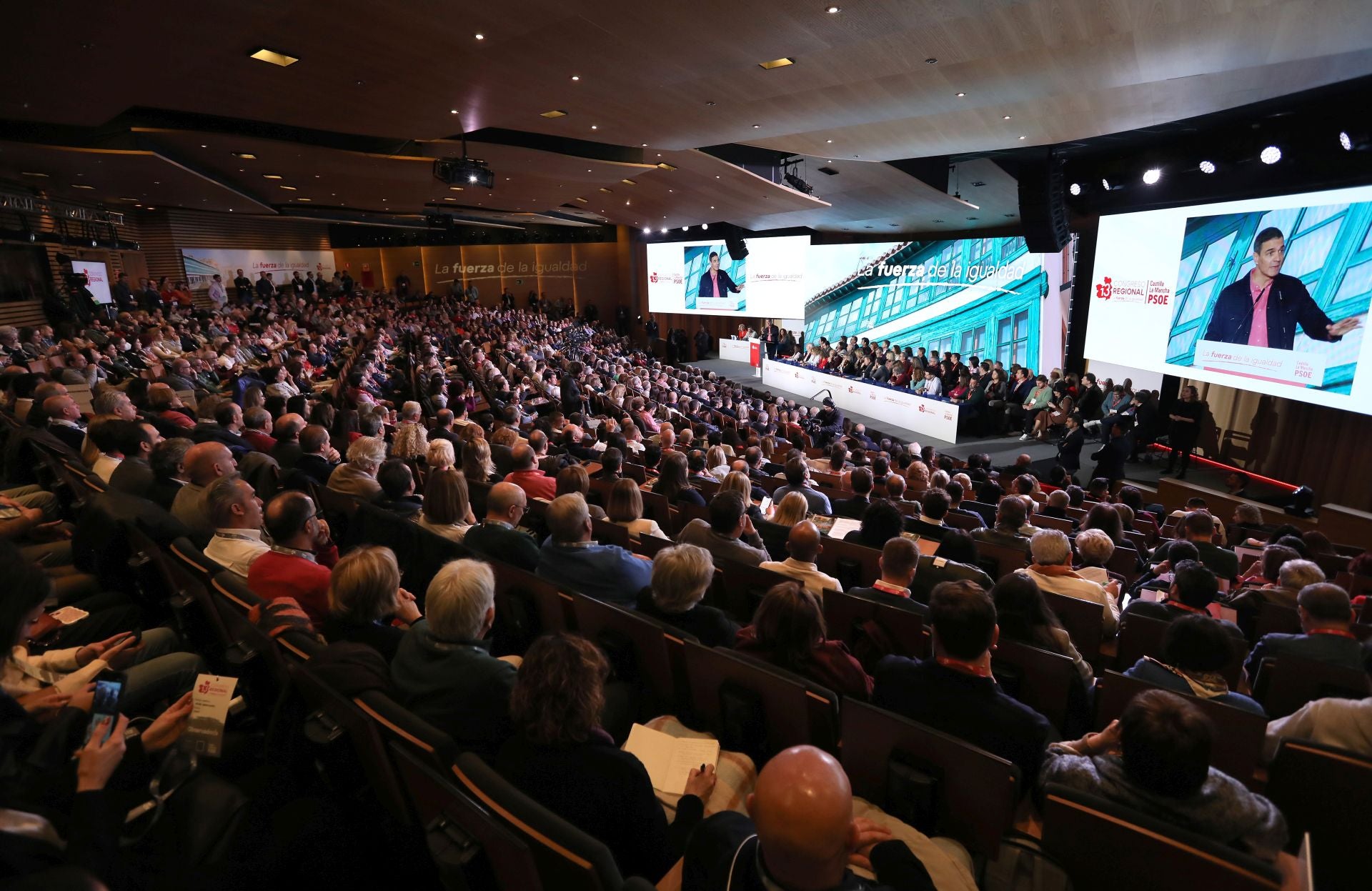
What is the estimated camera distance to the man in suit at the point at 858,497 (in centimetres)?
470

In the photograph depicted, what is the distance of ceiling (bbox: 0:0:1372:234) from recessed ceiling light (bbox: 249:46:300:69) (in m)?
0.13

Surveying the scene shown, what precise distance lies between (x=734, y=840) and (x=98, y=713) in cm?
157

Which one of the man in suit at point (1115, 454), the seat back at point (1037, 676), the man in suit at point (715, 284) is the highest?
the man in suit at point (715, 284)

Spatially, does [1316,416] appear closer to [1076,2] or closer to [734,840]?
[1076,2]

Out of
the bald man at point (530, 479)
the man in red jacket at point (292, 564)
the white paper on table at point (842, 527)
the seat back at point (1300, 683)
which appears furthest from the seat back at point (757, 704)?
the bald man at point (530, 479)

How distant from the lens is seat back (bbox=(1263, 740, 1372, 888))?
1726 millimetres

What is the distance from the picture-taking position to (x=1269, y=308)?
25.0 ft

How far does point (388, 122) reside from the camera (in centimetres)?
773

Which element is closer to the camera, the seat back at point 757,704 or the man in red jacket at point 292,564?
the seat back at point 757,704

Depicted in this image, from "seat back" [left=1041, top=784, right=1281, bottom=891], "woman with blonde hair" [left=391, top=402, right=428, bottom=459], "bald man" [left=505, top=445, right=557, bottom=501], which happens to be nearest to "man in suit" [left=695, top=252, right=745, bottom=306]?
"woman with blonde hair" [left=391, top=402, right=428, bottom=459]

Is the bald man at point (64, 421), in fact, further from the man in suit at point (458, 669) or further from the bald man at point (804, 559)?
the bald man at point (804, 559)

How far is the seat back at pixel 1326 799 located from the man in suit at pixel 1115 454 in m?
7.57

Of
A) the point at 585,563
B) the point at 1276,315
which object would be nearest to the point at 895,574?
the point at 585,563

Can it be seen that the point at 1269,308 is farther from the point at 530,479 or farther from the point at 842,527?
the point at 530,479
